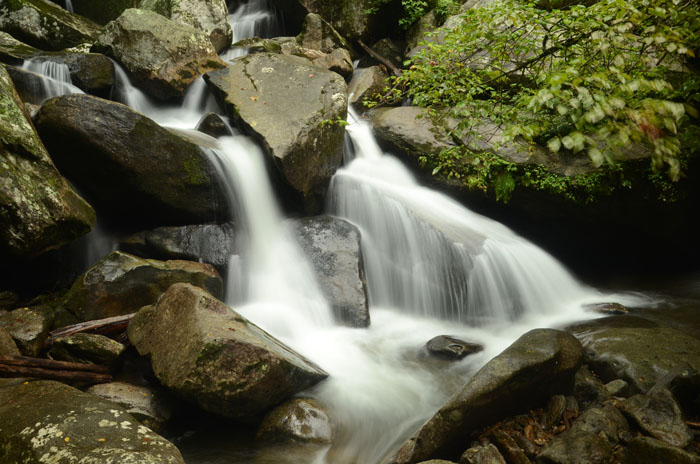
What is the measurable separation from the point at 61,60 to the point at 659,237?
1105 cm

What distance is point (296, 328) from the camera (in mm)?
5168

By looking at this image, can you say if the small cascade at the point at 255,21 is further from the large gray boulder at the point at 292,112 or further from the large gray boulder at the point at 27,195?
the large gray boulder at the point at 27,195

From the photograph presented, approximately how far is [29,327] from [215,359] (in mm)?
1830

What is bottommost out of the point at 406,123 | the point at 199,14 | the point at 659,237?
the point at 659,237

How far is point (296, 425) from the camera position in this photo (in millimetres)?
3408

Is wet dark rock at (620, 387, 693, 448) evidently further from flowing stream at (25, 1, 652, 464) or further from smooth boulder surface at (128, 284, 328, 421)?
smooth boulder surface at (128, 284, 328, 421)

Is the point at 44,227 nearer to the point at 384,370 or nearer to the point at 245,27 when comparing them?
the point at 384,370

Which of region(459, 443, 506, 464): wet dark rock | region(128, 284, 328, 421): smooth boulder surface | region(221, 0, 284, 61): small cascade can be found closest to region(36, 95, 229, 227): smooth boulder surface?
region(128, 284, 328, 421): smooth boulder surface

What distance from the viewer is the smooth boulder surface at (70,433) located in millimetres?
2229

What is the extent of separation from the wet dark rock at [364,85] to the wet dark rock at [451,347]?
6.37 m

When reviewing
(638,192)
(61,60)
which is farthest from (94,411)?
(638,192)

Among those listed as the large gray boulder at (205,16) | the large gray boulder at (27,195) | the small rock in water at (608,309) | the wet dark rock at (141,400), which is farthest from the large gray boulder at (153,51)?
the small rock in water at (608,309)

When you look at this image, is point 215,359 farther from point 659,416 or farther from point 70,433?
point 659,416

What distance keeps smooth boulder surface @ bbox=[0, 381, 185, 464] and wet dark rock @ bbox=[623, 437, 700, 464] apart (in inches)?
106
